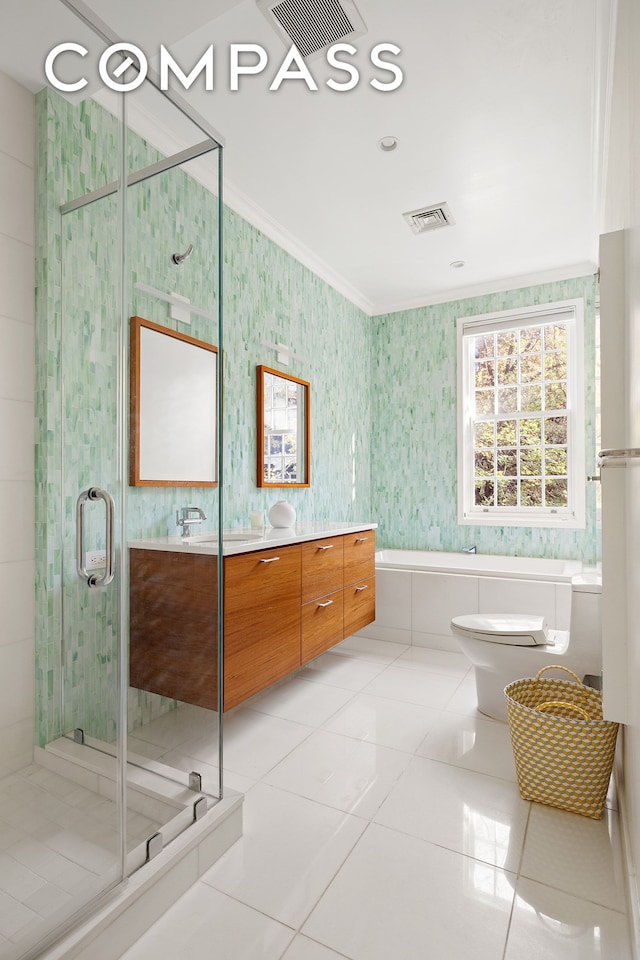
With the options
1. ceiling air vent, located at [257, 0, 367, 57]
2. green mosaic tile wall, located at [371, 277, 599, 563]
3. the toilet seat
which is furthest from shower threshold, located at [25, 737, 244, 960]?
green mosaic tile wall, located at [371, 277, 599, 563]

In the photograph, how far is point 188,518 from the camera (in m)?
1.68

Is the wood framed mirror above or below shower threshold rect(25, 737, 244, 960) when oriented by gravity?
above

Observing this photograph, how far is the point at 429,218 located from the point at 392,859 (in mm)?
3180

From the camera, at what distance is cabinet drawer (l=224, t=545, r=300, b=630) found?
6.55 ft

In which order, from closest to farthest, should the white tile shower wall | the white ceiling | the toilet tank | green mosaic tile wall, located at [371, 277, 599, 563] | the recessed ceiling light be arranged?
the white ceiling
the toilet tank
the recessed ceiling light
the white tile shower wall
green mosaic tile wall, located at [371, 277, 599, 563]

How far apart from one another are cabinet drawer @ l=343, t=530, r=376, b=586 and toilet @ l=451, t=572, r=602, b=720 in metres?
0.71

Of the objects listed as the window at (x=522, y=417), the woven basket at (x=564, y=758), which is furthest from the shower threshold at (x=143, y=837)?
the window at (x=522, y=417)

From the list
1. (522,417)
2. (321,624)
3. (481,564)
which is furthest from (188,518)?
(522,417)

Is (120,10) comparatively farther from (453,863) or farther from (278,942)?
(453,863)

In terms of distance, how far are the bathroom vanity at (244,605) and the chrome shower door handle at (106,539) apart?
0.09 meters

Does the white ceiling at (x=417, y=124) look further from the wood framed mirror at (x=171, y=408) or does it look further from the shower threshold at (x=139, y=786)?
the shower threshold at (x=139, y=786)

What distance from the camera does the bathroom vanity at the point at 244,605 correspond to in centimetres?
146

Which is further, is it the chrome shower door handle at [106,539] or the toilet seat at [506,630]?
the toilet seat at [506,630]

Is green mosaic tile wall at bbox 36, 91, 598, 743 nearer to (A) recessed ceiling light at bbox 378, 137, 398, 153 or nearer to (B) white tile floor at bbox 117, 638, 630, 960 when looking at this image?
(B) white tile floor at bbox 117, 638, 630, 960
